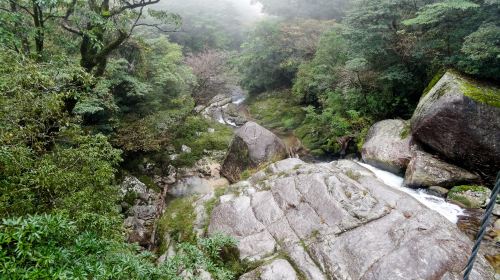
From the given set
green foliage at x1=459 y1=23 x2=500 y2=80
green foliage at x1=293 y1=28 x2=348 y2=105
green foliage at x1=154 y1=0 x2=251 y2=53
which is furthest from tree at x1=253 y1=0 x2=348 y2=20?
green foliage at x1=459 y1=23 x2=500 y2=80

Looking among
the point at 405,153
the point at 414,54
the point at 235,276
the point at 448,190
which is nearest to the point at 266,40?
the point at 414,54

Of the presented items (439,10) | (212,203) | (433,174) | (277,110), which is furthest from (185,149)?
(439,10)

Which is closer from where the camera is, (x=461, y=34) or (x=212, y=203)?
(x=212, y=203)

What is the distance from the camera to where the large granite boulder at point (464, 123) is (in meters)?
8.53

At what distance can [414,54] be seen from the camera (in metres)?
10.6

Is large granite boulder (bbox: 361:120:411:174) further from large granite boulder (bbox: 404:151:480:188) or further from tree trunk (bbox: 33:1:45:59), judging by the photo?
tree trunk (bbox: 33:1:45:59)

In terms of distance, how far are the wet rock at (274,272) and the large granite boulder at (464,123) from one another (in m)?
6.63

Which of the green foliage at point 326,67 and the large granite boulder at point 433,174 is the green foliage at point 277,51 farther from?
the large granite boulder at point 433,174

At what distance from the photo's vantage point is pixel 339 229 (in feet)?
Answer: 22.1

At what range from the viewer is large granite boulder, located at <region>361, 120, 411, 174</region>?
33.8ft

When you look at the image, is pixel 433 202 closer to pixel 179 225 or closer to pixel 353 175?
pixel 353 175

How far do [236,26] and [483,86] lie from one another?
28.0m

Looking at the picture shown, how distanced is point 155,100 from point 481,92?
13341mm

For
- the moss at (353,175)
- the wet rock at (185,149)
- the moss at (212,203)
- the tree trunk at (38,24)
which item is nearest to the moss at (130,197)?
the wet rock at (185,149)
